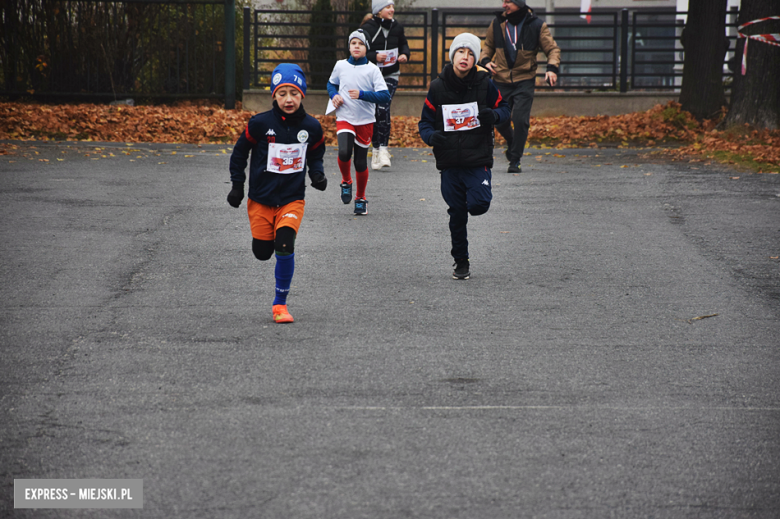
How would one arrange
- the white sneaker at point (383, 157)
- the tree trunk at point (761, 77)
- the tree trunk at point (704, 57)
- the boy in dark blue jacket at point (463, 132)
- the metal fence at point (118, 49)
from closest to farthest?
the boy in dark blue jacket at point (463, 132)
the white sneaker at point (383, 157)
the tree trunk at point (761, 77)
the tree trunk at point (704, 57)
the metal fence at point (118, 49)

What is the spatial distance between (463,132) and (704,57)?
1158cm

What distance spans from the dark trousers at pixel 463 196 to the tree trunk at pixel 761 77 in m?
9.96

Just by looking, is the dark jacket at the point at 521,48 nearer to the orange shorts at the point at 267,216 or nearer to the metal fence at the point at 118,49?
the orange shorts at the point at 267,216

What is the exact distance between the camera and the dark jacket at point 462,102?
265 inches

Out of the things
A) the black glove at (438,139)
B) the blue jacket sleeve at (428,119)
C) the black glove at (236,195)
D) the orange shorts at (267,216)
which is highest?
the blue jacket sleeve at (428,119)

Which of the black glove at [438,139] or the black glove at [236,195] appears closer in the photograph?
the black glove at [236,195]

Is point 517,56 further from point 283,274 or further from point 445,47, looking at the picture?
point 445,47

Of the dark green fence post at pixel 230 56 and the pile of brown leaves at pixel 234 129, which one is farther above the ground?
the dark green fence post at pixel 230 56

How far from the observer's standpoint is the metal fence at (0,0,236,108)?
1898cm

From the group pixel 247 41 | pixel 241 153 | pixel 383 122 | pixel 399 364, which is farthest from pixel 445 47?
pixel 399 364

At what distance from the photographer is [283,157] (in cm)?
564

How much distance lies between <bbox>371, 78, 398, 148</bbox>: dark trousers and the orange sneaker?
6.58 metres

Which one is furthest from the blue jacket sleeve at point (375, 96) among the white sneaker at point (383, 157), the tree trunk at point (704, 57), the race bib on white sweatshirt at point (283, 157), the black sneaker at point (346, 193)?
the tree trunk at point (704, 57)

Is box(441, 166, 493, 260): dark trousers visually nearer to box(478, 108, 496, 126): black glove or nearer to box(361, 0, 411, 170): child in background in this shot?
box(478, 108, 496, 126): black glove
